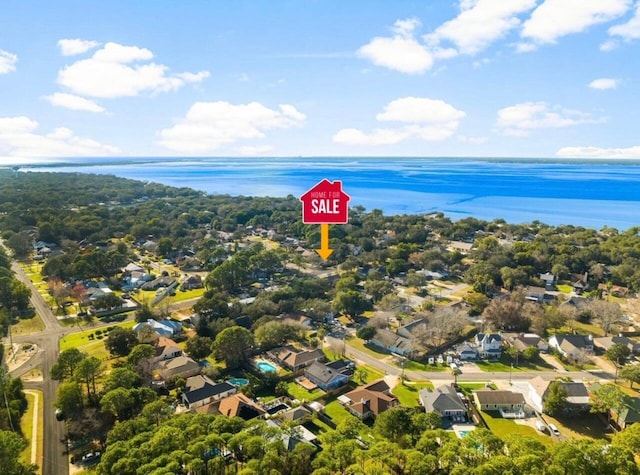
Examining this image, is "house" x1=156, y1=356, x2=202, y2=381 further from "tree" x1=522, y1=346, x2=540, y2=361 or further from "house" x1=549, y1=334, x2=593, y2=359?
"house" x1=549, y1=334, x2=593, y2=359

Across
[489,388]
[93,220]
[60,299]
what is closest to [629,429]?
[489,388]

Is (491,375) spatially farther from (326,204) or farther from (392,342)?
(326,204)

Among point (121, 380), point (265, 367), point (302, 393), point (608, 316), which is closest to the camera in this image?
point (121, 380)

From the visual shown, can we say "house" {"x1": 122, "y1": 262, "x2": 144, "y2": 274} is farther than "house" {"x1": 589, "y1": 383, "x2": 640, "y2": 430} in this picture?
Yes

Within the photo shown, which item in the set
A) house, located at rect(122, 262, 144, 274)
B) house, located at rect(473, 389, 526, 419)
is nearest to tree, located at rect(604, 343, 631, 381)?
house, located at rect(473, 389, 526, 419)

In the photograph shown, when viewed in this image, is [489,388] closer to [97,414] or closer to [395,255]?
[97,414]

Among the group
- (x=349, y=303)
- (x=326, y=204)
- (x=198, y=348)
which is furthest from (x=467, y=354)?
(x=326, y=204)

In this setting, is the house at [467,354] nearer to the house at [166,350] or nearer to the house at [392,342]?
the house at [392,342]
